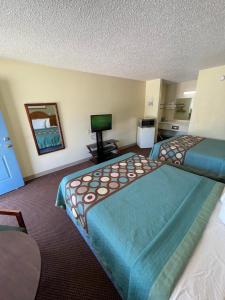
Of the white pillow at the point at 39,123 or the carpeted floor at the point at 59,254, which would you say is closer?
the carpeted floor at the point at 59,254

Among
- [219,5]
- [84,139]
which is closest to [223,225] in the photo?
[219,5]

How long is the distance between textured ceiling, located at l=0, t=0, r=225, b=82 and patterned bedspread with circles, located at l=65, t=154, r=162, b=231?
5.20ft

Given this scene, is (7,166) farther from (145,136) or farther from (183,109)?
(183,109)

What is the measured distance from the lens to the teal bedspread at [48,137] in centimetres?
265

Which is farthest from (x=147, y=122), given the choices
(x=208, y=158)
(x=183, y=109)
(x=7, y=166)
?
(x=7, y=166)

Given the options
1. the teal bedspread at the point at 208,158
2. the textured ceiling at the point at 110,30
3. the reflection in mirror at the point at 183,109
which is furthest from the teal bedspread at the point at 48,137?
the reflection in mirror at the point at 183,109

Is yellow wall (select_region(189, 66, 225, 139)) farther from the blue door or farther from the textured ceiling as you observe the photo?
the blue door

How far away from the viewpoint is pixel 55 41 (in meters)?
1.60

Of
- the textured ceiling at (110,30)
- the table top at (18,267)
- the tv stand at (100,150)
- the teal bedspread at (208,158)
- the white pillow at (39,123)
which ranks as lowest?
the tv stand at (100,150)

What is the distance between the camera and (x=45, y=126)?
2668 millimetres

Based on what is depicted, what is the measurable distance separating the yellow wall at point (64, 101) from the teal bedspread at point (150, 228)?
1.74 metres

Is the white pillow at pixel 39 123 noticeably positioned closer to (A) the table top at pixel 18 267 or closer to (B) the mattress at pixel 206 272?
(A) the table top at pixel 18 267

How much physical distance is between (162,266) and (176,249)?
14cm

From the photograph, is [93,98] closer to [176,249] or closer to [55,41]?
[55,41]
